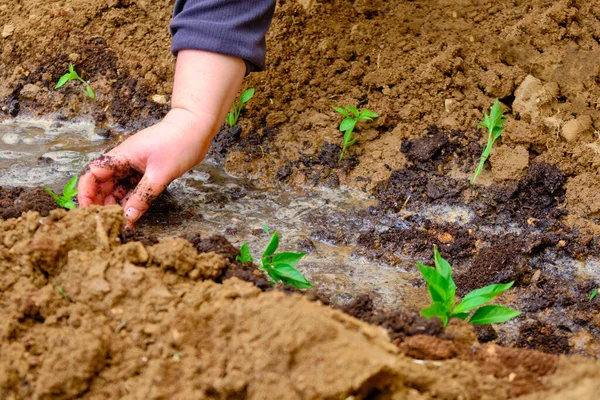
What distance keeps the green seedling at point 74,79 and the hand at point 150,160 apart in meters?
1.27

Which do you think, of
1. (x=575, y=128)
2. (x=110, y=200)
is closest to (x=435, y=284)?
(x=110, y=200)

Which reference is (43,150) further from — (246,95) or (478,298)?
(478,298)

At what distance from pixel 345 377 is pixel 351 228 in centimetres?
150

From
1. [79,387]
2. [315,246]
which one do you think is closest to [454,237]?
[315,246]

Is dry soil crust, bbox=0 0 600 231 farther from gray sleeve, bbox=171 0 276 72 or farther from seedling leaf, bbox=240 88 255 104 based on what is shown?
gray sleeve, bbox=171 0 276 72

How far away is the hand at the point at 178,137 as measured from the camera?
2.29 meters

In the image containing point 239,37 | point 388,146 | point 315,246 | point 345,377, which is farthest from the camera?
point 388,146

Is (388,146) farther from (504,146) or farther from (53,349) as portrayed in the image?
(53,349)

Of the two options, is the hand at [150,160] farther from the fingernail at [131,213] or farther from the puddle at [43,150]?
the puddle at [43,150]

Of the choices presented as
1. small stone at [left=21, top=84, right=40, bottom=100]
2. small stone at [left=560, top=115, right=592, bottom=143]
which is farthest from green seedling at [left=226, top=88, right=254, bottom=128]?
small stone at [left=560, top=115, right=592, bottom=143]

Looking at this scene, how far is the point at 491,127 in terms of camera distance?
281 cm

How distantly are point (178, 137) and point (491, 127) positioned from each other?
57.3 inches

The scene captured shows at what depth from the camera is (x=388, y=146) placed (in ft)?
9.99

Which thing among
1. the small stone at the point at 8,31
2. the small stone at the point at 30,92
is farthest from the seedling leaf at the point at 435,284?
the small stone at the point at 8,31
